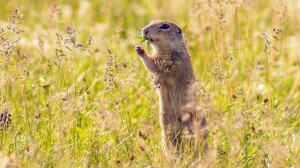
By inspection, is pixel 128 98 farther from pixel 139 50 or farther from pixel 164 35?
pixel 139 50

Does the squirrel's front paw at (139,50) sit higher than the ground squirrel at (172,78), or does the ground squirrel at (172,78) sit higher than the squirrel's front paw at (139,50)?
the squirrel's front paw at (139,50)

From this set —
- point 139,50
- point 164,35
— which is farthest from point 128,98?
point 139,50

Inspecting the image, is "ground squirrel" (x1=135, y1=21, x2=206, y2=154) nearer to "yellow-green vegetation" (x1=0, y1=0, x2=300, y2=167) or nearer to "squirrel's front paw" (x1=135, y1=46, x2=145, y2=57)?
"squirrel's front paw" (x1=135, y1=46, x2=145, y2=57)

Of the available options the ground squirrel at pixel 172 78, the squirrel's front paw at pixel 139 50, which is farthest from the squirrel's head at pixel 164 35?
the squirrel's front paw at pixel 139 50

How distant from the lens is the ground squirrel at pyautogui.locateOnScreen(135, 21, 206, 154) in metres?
5.23

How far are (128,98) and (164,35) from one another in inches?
24.8

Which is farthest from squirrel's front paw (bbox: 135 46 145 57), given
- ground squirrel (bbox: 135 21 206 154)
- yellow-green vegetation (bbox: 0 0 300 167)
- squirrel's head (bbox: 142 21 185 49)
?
squirrel's head (bbox: 142 21 185 49)

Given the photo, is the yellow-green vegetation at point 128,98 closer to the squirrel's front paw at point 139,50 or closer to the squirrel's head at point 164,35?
the squirrel's front paw at point 139,50

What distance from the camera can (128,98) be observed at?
238 inches

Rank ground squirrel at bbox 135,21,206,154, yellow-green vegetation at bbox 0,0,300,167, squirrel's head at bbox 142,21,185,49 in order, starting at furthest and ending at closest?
squirrel's head at bbox 142,21,185,49 → ground squirrel at bbox 135,21,206,154 → yellow-green vegetation at bbox 0,0,300,167

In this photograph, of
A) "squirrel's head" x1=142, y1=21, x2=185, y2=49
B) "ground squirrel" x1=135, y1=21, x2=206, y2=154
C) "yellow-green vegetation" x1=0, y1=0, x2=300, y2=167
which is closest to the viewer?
"yellow-green vegetation" x1=0, y1=0, x2=300, y2=167

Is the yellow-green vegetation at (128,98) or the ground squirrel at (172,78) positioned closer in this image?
the yellow-green vegetation at (128,98)

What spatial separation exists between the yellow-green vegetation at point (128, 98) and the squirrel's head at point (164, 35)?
0.29 metres

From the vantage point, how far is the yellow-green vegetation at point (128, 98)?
459 centimetres
